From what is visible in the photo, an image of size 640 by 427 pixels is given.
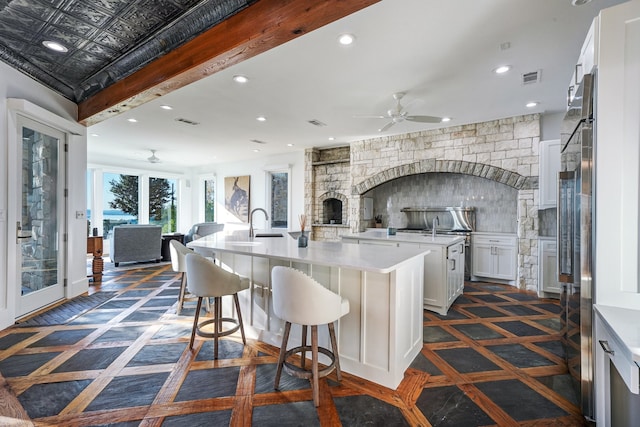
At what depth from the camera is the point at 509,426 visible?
1690mm

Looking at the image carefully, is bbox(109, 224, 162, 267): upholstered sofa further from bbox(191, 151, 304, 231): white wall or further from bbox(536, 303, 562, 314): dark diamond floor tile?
bbox(536, 303, 562, 314): dark diamond floor tile

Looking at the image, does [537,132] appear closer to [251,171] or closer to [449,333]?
[449,333]

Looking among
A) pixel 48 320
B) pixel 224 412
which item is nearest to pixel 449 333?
pixel 224 412

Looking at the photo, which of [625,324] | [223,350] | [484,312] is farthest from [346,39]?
[484,312]

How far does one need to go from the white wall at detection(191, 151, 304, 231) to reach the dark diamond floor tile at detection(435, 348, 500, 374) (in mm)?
5267

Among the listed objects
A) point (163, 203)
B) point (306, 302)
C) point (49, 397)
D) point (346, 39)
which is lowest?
point (49, 397)

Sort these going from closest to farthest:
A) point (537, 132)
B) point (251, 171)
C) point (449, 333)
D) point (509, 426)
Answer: point (509, 426) → point (449, 333) → point (537, 132) → point (251, 171)

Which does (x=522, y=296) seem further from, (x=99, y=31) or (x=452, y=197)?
(x=99, y=31)

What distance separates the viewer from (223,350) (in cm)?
258

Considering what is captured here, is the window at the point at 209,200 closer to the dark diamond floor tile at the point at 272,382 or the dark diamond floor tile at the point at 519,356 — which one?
the dark diamond floor tile at the point at 272,382

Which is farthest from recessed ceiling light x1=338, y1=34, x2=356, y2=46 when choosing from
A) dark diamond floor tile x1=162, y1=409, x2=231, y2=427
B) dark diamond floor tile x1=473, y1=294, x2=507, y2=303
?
dark diamond floor tile x1=473, y1=294, x2=507, y2=303

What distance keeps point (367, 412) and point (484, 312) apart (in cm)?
247

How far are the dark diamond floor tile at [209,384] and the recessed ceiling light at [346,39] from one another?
2.82 m

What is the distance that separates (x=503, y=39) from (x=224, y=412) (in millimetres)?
3534
